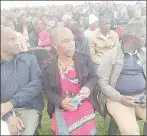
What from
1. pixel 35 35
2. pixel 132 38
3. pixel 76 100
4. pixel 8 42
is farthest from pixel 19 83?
pixel 35 35

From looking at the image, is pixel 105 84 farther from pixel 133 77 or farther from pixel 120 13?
pixel 120 13

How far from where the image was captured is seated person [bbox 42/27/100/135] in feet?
7.63

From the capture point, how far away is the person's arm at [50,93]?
7.77 ft

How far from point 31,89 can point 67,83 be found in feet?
0.98

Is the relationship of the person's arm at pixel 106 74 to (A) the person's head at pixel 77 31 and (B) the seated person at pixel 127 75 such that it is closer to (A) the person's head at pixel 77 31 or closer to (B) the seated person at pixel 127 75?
(B) the seated person at pixel 127 75

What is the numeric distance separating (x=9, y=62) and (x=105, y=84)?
847 millimetres

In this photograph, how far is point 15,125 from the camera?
87.3 inches

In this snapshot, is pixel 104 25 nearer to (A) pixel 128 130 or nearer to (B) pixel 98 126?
(B) pixel 98 126

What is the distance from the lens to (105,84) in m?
2.58

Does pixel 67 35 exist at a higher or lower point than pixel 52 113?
higher

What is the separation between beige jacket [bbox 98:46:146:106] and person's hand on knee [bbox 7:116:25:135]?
79 cm

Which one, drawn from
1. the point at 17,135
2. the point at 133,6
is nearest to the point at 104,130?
the point at 17,135

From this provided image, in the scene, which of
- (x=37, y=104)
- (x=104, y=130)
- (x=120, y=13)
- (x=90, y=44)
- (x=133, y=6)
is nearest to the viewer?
(x=37, y=104)

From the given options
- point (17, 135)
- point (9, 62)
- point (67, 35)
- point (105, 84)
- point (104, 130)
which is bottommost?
point (104, 130)
